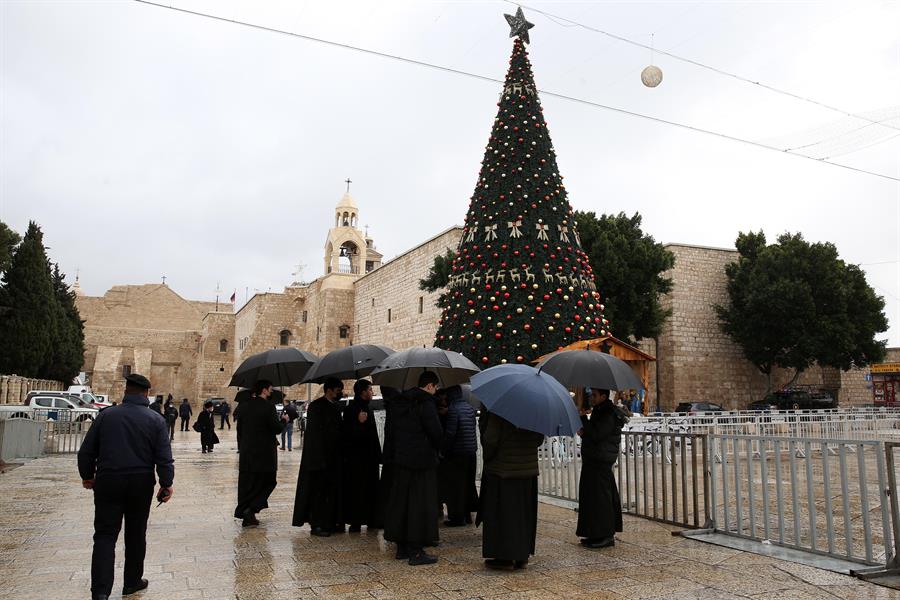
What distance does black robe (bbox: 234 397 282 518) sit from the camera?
6277 millimetres

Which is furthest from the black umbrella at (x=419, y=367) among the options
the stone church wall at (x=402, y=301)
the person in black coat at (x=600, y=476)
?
the stone church wall at (x=402, y=301)

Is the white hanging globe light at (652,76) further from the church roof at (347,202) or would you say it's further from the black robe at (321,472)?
the church roof at (347,202)

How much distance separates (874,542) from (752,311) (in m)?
21.6

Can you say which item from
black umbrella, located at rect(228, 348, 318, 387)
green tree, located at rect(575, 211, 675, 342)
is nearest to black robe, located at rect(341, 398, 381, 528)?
black umbrella, located at rect(228, 348, 318, 387)

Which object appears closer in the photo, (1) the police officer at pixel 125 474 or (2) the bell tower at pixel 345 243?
(1) the police officer at pixel 125 474

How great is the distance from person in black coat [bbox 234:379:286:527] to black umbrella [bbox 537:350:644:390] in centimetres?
274

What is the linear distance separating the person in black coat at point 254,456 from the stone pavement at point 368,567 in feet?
0.69

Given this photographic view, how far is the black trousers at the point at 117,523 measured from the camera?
3.85 metres

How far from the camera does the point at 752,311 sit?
25469 millimetres

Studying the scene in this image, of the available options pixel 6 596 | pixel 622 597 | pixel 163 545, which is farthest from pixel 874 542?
pixel 6 596

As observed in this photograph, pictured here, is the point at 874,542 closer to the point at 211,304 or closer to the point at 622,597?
the point at 622,597

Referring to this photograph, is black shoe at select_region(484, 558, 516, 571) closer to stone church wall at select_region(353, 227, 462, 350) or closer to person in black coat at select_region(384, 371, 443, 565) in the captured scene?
person in black coat at select_region(384, 371, 443, 565)

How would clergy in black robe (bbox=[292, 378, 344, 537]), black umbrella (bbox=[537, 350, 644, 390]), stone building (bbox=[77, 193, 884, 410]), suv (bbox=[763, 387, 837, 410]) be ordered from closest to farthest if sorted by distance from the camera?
black umbrella (bbox=[537, 350, 644, 390]), clergy in black robe (bbox=[292, 378, 344, 537]), suv (bbox=[763, 387, 837, 410]), stone building (bbox=[77, 193, 884, 410])

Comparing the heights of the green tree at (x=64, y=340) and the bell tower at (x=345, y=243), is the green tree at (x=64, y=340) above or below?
below
